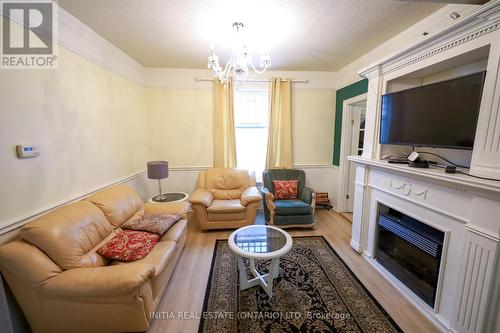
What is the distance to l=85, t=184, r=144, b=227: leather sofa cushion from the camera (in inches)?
84.4

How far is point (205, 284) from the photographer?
2.14 metres

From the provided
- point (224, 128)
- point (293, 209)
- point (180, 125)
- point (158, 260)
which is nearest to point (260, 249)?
point (158, 260)

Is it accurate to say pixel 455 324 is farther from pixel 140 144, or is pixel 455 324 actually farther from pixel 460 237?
pixel 140 144

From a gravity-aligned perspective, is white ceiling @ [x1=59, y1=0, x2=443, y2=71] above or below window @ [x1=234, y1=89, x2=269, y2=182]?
above

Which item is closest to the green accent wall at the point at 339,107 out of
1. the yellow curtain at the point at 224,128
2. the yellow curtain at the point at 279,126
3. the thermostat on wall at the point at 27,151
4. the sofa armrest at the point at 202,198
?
the yellow curtain at the point at 279,126

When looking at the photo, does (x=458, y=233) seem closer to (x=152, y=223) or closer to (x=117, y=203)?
(x=152, y=223)

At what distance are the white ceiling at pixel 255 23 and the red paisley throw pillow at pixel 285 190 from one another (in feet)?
6.74

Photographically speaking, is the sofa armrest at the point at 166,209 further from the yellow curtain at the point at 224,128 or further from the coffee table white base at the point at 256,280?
the yellow curtain at the point at 224,128

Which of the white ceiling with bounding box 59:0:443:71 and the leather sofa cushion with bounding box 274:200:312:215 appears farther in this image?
the leather sofa cushion with bounding box 274:200:312:215

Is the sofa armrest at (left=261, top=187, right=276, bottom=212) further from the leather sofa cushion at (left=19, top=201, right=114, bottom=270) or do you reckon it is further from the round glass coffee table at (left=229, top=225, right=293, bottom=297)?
the leather sofa cushion at (left=19, top=201, right=114, bottom=270)

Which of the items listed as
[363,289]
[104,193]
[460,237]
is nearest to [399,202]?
[460,237]

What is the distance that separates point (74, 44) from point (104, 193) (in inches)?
61.8

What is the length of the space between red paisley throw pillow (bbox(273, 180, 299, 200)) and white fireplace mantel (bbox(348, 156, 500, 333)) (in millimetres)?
1618

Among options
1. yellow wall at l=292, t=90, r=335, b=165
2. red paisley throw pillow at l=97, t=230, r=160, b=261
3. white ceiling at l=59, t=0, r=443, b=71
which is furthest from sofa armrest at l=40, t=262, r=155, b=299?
yellow wall at l=292, t=90, r=335, b=165
